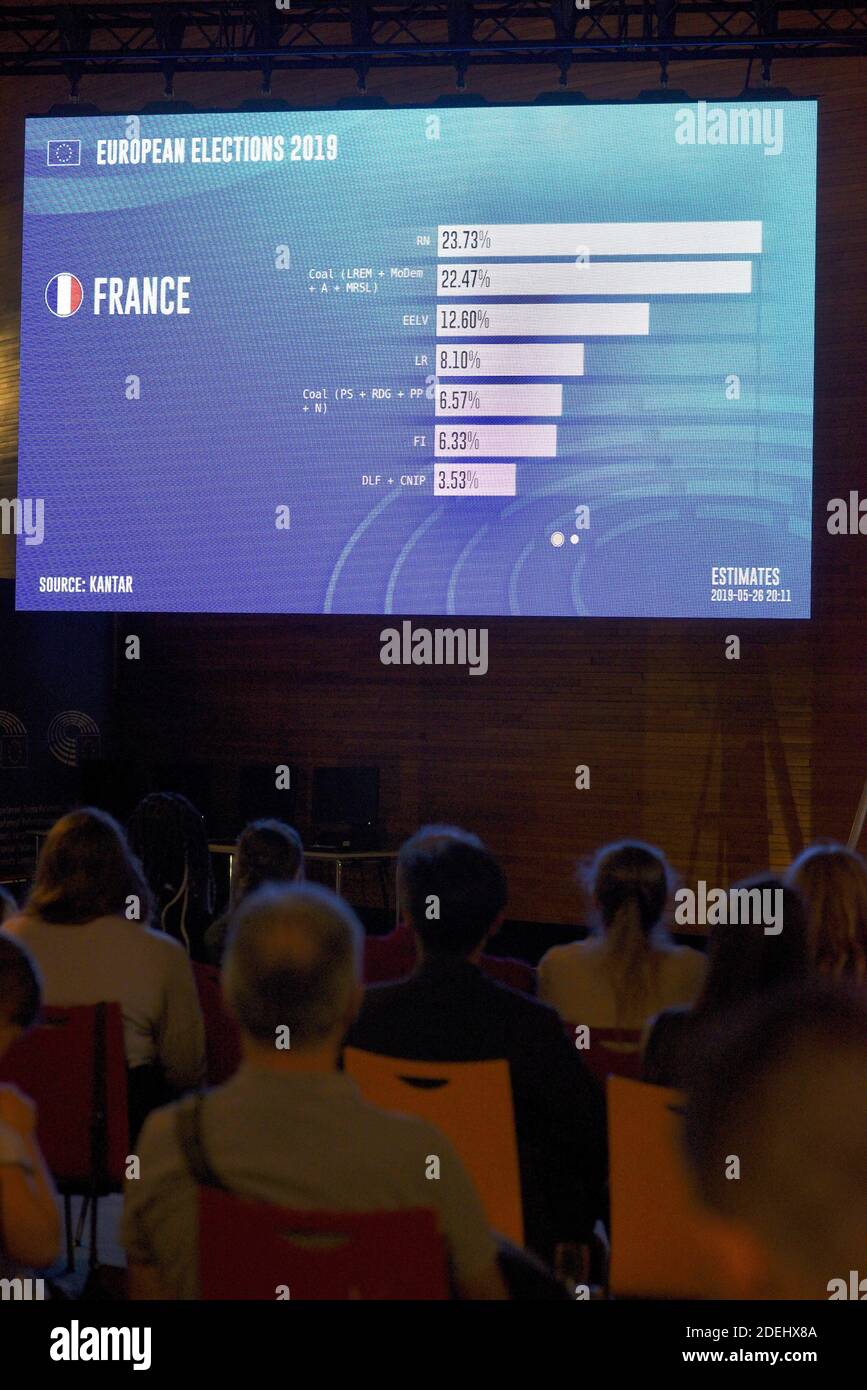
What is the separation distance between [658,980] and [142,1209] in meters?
1.51

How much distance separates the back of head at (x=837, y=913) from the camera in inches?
110

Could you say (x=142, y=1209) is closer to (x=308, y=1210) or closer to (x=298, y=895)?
(x=308, y=1210)

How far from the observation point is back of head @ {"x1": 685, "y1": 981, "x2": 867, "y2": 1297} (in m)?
0.87

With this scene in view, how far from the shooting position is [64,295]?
6070 millimetres

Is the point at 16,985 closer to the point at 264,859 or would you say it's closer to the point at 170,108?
the point at 264,859

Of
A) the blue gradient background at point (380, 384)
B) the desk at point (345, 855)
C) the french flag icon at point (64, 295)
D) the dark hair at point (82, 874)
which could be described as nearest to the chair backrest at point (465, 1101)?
the dark hair at point (82, 874)

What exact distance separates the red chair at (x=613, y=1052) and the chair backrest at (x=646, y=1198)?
334 millimetres

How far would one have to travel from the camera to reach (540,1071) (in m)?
2.37

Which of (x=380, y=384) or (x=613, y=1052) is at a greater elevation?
(x=380, y=384)

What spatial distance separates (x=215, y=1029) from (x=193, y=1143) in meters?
1.79

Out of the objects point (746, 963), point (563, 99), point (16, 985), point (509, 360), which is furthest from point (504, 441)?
point (16, 985)

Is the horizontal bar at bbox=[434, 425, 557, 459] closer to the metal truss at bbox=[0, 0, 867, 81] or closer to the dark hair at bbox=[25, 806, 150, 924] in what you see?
the metal truss at bbox=[0, 0, 867, 81]
